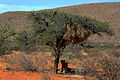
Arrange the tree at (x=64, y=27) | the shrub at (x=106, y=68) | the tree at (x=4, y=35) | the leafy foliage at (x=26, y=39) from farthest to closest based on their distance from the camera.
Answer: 1. the tree at (x=4, y=35)
2. the leafy foliage at (x=26, y=39)
3. the tree at (x=64, y=27)
4. the shrub at (x=106, y=68)

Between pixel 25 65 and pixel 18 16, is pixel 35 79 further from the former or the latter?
pixel 18 16

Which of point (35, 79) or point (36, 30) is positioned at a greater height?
point (36, 30)

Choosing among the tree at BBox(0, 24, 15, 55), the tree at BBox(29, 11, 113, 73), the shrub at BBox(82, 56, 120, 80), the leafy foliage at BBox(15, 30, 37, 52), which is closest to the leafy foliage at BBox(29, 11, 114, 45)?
the tree at BBox(29, 11, 113, 73)

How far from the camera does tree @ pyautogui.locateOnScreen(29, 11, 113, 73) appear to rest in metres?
12.4

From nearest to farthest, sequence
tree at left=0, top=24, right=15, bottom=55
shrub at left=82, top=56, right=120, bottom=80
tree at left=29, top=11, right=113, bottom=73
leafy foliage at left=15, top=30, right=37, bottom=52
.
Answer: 1. shrub at left=82, top=56, right=120, bottom=80
2. tree at left=29, top=11, right=113, bottom=73
3. leafy foliage at left=15, top=30, right=37, bottom=52
4. tree at left=0, top=24, right=15, bottom=55

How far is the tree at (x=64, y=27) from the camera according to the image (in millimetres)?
12367

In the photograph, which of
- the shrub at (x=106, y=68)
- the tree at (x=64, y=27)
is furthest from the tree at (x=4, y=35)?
the shrub at (x=106, y=68)

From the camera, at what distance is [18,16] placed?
6425cm

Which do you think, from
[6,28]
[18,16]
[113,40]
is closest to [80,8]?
[18,16]

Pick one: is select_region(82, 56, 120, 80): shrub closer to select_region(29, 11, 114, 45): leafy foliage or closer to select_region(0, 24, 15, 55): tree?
select_region(29, 11, 114, 45): leafy foliage

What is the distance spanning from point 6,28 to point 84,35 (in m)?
7.05

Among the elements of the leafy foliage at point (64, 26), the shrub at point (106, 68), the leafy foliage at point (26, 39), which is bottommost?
the shrub at point (106, 68)

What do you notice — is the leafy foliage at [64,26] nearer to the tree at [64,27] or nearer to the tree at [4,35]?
the tree at [64,27]

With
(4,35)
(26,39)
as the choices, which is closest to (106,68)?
(26,39)
